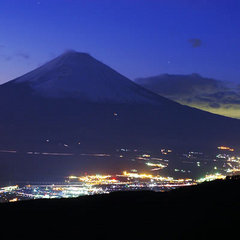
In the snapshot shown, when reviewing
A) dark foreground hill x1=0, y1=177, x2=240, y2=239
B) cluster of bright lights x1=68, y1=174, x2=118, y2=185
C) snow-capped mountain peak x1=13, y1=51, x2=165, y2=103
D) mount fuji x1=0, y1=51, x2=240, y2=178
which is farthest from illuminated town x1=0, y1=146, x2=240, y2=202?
snow-capped mountain peak x1=13, y1=51, x2=165, y2=103

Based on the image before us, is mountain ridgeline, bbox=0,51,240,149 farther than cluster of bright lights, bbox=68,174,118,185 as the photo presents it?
Yes

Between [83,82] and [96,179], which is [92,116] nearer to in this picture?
[83,82]

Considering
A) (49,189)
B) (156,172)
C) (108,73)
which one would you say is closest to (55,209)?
(49,189)

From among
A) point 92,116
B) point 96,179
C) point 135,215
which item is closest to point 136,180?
point 96,179

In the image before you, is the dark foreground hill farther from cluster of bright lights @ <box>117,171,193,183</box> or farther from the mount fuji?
the mount fuji

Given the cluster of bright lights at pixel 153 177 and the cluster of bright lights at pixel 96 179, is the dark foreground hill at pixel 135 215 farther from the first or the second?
the cluster of bright lights at pixel 153 177

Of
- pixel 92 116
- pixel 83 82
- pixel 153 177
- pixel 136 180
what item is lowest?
pixel 136 180
